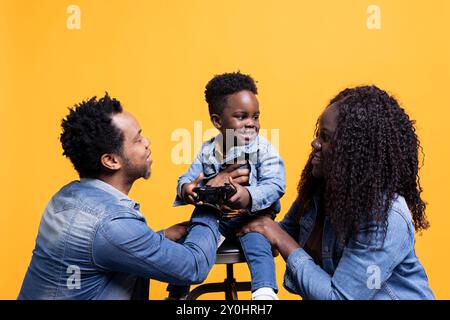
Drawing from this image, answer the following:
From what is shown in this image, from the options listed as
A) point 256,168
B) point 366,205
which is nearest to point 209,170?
point 256,168

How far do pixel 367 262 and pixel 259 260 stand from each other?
1.36ft

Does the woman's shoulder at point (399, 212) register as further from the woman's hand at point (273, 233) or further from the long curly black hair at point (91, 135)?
the long curly black hair at point (91, 135)

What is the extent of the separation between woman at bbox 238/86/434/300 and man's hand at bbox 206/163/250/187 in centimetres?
38

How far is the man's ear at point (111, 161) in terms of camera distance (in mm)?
1769

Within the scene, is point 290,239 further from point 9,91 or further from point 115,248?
point 9,91

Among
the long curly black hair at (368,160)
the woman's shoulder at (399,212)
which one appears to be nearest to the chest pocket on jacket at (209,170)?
the long curly black hair at (368,160)

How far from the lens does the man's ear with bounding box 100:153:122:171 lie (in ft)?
5.80

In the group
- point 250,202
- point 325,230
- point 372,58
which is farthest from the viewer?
point 372,58

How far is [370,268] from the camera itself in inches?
61.6

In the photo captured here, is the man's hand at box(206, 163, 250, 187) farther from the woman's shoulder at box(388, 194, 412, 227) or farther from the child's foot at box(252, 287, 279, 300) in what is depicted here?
the woman's shoulder at box(388, 194, 412, 227)

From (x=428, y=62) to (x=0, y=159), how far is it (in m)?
2.60

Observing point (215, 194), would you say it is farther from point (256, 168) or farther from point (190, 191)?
point (256, 168)
